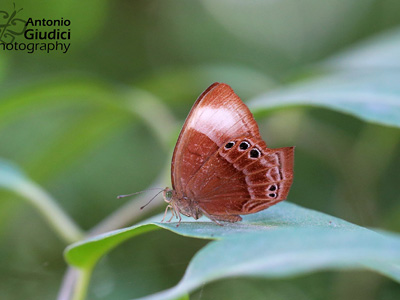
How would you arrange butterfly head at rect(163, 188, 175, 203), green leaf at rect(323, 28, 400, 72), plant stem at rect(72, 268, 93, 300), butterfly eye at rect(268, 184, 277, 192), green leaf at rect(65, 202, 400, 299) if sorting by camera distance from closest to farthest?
green leaf at rect(65, 202, 400, 299) < plant stem at rect(72, 268, 93, 300) < butterfly eye at rect(268, 184, 277, 192) < butterfly head at rect(163, 188, 175, 203) < green leaf at rect(323, 28, 400, 72)

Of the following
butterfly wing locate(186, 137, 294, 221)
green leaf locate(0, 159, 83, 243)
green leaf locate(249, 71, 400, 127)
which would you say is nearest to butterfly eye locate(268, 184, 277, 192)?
butterfly wing locate(186, 137, 294, 221)

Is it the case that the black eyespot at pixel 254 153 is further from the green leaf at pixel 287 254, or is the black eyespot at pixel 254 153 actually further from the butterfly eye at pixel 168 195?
the green leaf at pixel 287 254

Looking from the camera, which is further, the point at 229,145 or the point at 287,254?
the point at 229,145

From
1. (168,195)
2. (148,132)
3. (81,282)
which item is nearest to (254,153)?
(168,195)

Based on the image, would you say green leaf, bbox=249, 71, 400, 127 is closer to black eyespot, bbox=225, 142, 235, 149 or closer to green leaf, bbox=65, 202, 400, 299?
black eyespot, bbox=225, 142, 235, 149

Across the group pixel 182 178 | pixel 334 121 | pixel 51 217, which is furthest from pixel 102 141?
pixel 334 121

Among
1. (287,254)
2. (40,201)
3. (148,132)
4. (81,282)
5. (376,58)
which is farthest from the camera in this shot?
(148,132)

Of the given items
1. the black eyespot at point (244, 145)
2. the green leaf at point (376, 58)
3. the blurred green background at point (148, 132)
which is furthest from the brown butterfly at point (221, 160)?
the green leaf at point (376, 58)

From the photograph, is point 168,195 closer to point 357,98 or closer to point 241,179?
point 241,179

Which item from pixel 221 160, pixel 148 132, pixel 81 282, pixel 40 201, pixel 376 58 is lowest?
pixel 81 282
